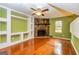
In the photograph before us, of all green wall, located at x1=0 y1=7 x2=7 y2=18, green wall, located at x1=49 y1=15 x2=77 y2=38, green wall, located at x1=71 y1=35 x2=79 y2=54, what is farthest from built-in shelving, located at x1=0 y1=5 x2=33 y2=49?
green wall, located at x1=71 y1=35 x2=79 y2=54

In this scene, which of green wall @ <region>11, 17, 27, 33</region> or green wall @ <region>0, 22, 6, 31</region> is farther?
green wall @ <region>11, 17, 27, 33</region>

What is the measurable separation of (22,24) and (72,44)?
0.89m

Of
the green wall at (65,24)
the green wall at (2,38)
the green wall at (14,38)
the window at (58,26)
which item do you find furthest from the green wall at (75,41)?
the green wall at (2,38)

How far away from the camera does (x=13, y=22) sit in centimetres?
192

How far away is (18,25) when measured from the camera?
1.97 m

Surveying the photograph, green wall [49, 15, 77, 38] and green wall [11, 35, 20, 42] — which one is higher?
green wall [49, 15, 77, 38]

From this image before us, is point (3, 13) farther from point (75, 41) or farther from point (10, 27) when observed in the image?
point (75, 41)

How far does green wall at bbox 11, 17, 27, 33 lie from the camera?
1.90 meters

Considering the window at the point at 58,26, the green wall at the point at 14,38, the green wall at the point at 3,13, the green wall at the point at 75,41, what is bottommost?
the green wall at the point at 75,41

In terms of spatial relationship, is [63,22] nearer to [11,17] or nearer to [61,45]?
[61,45]

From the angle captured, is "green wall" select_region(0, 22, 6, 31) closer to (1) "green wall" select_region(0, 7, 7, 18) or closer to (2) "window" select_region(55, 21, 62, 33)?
(1) "green wall" select_region(0, 7, 7, 18)

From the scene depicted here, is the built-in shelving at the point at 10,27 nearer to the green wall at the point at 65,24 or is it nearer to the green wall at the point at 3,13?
the green wall at the point at 3,13

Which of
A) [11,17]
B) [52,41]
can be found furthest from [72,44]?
[11,17]

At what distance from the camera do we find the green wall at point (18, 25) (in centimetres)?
190
